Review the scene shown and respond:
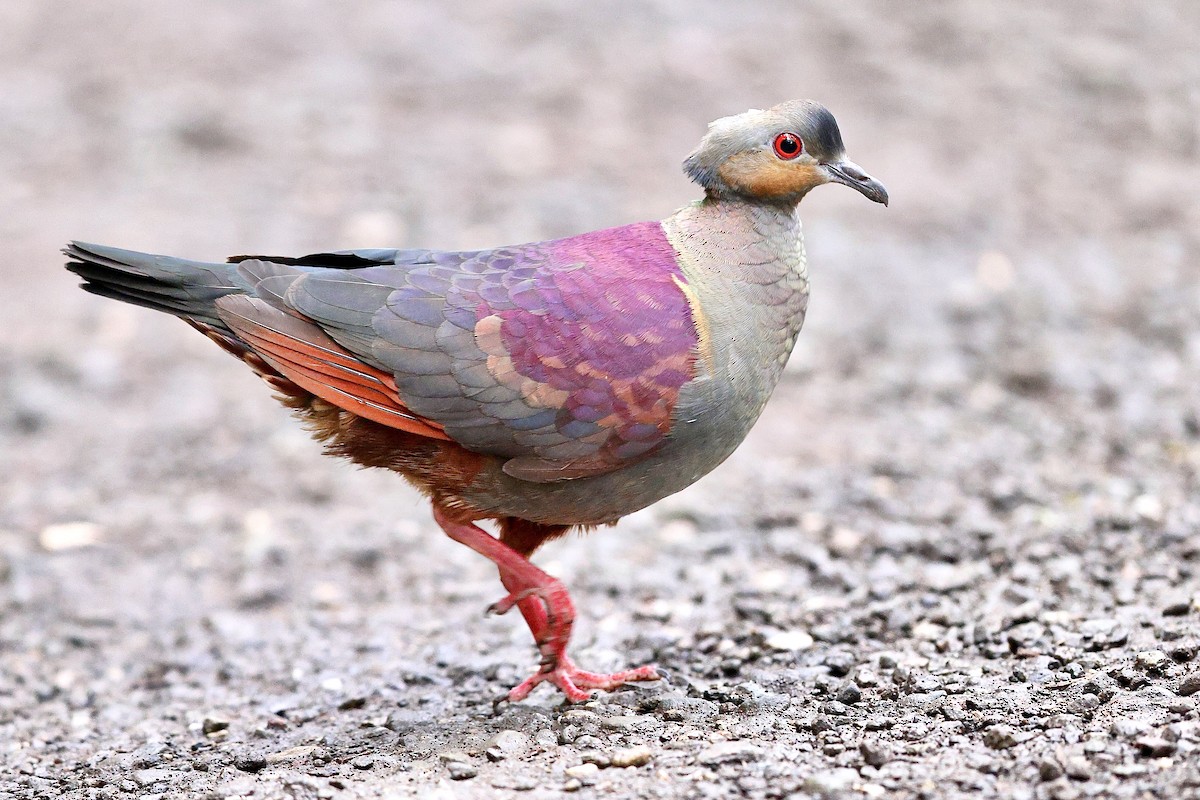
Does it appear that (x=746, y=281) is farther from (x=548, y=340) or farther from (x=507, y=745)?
(x=507, y=745)

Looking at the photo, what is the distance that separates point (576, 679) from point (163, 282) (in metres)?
1.92

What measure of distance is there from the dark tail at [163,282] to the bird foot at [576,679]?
1.58 m

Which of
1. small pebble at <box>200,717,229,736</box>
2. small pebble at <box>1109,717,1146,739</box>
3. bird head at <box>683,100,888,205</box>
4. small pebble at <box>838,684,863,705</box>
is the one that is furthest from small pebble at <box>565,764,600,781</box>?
bird head at <box>683,100,888,205</box>

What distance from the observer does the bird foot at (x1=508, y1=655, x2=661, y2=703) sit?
437 centimetres

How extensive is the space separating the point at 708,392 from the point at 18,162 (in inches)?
305

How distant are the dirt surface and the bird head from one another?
1642 mm

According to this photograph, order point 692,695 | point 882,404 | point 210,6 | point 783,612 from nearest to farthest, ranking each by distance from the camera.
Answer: point 692,695
point 783,612
point 882,404
point 210,6

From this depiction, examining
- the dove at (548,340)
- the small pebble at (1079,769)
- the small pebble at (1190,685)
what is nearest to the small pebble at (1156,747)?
the small pebble at (1079,769)

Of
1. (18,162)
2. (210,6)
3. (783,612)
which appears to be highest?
(210,6)

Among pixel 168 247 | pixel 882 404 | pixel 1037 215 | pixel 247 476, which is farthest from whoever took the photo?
pixel 1037 215

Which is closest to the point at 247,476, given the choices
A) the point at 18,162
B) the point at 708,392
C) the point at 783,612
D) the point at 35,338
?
A: the point at 35,338

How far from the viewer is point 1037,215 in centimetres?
906

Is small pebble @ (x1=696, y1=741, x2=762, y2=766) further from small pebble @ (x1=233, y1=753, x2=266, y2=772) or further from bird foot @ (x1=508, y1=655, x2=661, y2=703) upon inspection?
small pebble @ (x1=233, y1=753, x2=266, y2=772)

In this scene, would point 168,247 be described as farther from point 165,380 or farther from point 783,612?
point 783,612
